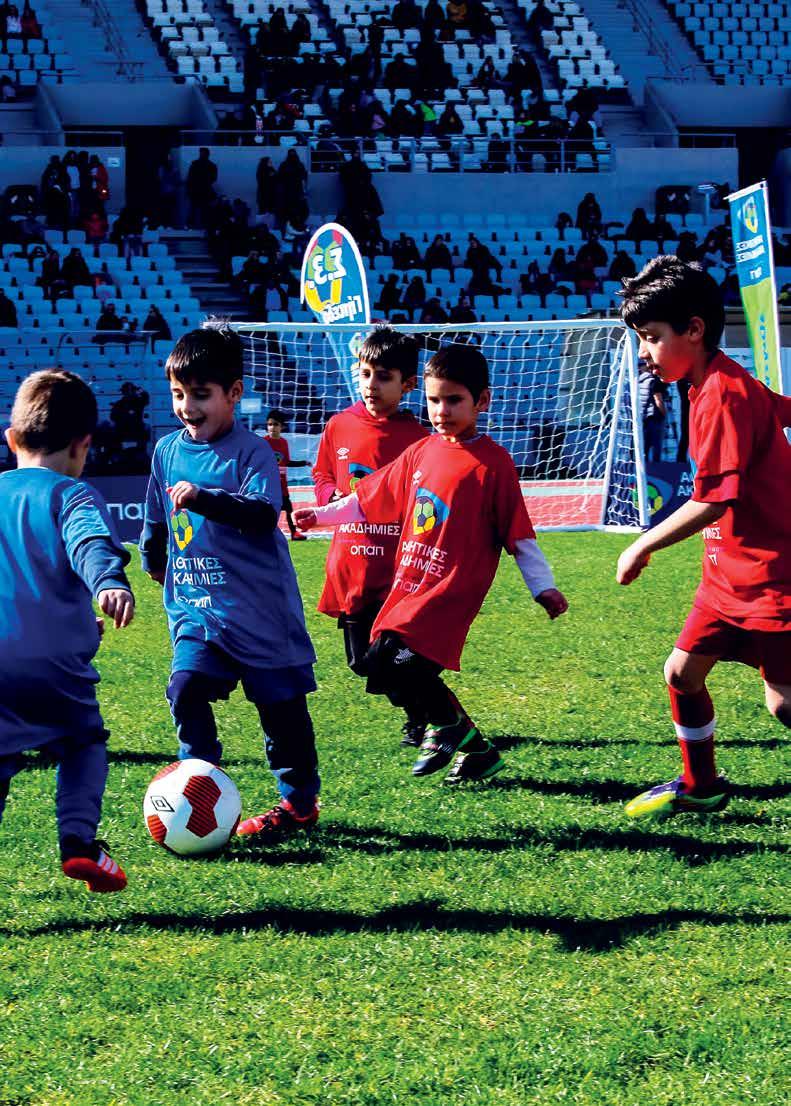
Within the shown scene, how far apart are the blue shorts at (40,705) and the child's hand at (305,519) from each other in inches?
49.2

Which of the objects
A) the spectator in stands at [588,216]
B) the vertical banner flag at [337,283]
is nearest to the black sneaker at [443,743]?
the vertical banner flag at [337,283]

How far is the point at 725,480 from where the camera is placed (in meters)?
3.85

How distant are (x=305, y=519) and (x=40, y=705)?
1464 mm

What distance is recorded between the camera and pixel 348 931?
137 inches

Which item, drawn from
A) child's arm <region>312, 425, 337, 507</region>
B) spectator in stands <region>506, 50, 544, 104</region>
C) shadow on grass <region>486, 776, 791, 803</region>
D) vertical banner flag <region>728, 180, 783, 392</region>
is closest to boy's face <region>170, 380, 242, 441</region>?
child's arm <region>312, 425, 337, 507</region>

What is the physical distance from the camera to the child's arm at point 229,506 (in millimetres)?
3711

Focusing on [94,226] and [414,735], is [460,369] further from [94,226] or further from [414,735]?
[94,226]

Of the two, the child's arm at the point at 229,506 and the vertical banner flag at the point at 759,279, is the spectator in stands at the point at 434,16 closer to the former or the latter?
the vertical banner flag at the point at 759,279

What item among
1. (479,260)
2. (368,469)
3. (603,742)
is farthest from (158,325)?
(603,742)

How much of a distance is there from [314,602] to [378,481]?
4.76 meters

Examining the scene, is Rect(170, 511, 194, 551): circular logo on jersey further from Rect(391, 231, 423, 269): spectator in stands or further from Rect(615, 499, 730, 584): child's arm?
Rect(391, 231, 423, 269): spectator in stands

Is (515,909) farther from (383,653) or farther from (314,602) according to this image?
(314,602)

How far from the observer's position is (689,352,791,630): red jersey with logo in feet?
12.7

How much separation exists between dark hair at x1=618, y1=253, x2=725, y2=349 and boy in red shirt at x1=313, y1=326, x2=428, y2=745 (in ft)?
4.30
